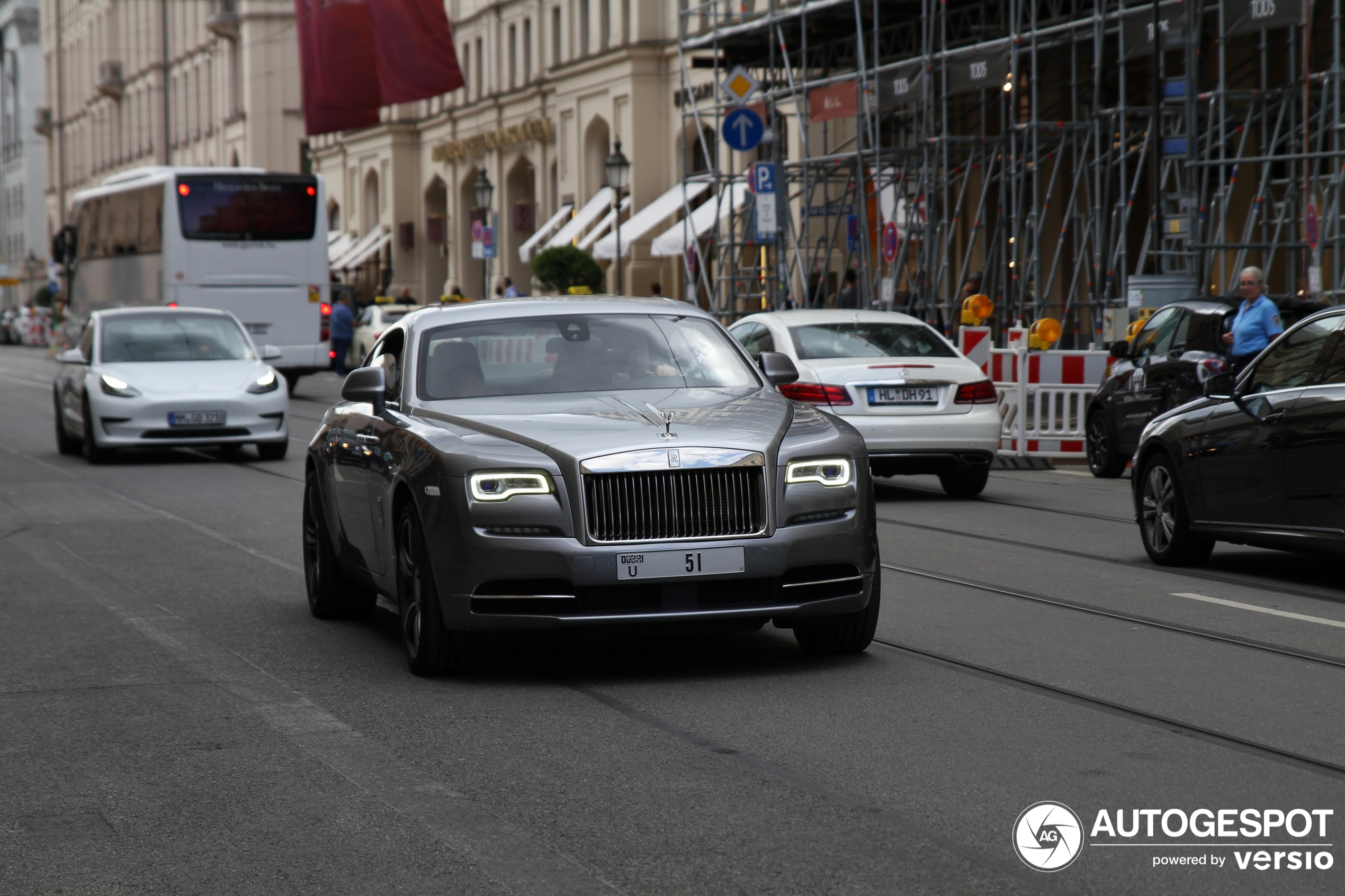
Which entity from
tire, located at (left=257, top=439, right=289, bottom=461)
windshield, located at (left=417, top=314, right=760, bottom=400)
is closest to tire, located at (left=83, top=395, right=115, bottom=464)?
tire, located at (left=257, top=439, right=289, bottom=461)

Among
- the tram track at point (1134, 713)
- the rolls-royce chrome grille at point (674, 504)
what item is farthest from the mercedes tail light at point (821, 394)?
the rolls-royce chrome grille at point (674, 504)

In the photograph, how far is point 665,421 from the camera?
7.55 m

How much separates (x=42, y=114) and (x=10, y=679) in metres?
126

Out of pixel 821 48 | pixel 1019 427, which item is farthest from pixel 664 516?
pixel 821 48

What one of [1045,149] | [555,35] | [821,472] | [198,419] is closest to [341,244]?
[555,35]

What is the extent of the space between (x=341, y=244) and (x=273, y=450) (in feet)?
175

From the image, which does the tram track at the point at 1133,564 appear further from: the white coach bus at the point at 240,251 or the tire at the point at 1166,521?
the white coach bus at the point at 240,251

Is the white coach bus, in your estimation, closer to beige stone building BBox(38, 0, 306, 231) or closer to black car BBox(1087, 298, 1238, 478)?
black car BBox(1087, 298, 1238, 478)

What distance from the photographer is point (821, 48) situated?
33.5 metres

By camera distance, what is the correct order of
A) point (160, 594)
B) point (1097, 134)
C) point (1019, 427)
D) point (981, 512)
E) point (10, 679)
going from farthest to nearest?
point (1097, 134)
point (1019, 427)
point (981, 512)
point (160, 594)
point (10, 679)

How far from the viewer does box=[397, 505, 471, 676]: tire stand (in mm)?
7434

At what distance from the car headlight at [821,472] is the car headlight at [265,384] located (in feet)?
→ 43.3

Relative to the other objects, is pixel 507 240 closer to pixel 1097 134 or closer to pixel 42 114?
pixel 1097 134

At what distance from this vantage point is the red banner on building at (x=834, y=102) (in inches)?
1211
